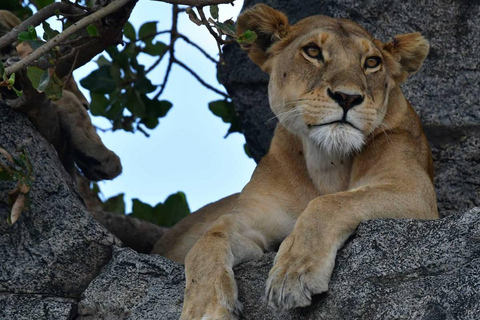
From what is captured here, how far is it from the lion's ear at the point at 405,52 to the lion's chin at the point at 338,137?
2.26ft

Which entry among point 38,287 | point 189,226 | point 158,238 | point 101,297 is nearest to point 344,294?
point 101,297

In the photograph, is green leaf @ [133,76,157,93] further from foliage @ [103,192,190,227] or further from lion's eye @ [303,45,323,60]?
lion's eye @ [303,45,323,60]

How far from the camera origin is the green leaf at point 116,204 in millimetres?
5801

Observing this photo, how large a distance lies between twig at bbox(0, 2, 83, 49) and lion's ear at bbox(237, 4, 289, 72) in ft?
2.38

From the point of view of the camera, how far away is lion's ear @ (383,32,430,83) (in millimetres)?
4117

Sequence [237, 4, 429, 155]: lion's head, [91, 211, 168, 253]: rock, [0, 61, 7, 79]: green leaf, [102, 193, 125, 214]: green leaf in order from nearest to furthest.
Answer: [0, 61, 7, 79]: green leaf
[237, 4, 429, 155]: lion's head
[91, 211, 168, 253]: rock
[102, 193, 125, 214]: green leaf

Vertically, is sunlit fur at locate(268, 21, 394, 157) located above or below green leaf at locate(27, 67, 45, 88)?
below

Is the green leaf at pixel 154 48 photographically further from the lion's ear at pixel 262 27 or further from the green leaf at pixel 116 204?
the lion's ear at pixel 262 27

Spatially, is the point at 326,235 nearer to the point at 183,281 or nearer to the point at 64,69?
the point at 183,281

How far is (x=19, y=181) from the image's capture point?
3.38m

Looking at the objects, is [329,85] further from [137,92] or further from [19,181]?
[137,92]

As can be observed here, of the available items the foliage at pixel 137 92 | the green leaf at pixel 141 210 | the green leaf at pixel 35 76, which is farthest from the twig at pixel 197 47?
the green leaf at pixel 35 76

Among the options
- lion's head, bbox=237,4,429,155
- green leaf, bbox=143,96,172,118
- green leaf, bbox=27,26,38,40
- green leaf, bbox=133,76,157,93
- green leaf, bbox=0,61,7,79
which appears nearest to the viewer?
green leaf, bbox=0,61,7,79

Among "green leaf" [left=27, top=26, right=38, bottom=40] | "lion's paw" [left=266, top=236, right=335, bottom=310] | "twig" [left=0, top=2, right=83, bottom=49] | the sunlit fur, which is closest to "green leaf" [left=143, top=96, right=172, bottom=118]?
the sunlit fur
